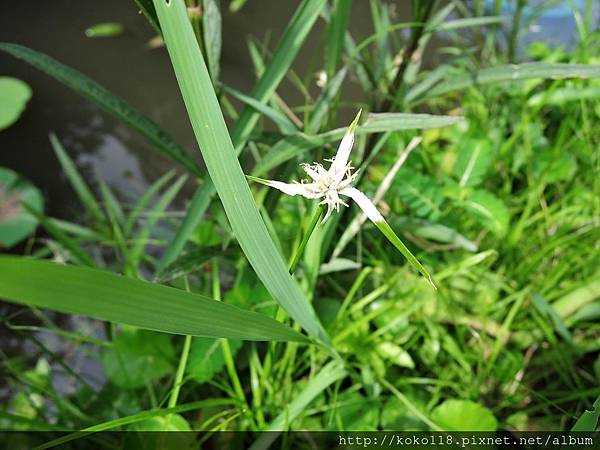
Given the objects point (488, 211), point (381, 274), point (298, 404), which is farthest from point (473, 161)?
point (298, 404)

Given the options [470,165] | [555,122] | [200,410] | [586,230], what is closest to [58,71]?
[200,410]

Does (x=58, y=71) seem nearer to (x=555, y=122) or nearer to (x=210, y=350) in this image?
(x=210, y=350)

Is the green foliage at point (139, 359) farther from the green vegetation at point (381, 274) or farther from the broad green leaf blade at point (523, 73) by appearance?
the broad green leaf blade at point (523, 73)

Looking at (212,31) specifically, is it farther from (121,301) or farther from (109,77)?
(109,77)

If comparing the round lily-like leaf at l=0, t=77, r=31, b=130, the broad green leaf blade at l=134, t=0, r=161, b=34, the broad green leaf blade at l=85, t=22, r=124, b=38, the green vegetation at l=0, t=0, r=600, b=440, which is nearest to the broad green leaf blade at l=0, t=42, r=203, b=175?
the green vegetation at l=0, t=0, r=600, b=440

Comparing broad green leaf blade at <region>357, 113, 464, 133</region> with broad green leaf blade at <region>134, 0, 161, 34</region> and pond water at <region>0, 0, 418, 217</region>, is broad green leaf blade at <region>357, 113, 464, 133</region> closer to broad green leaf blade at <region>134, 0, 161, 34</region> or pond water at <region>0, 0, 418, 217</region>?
broad green leaf blade at <region>134, 0, 161, 34</region>
